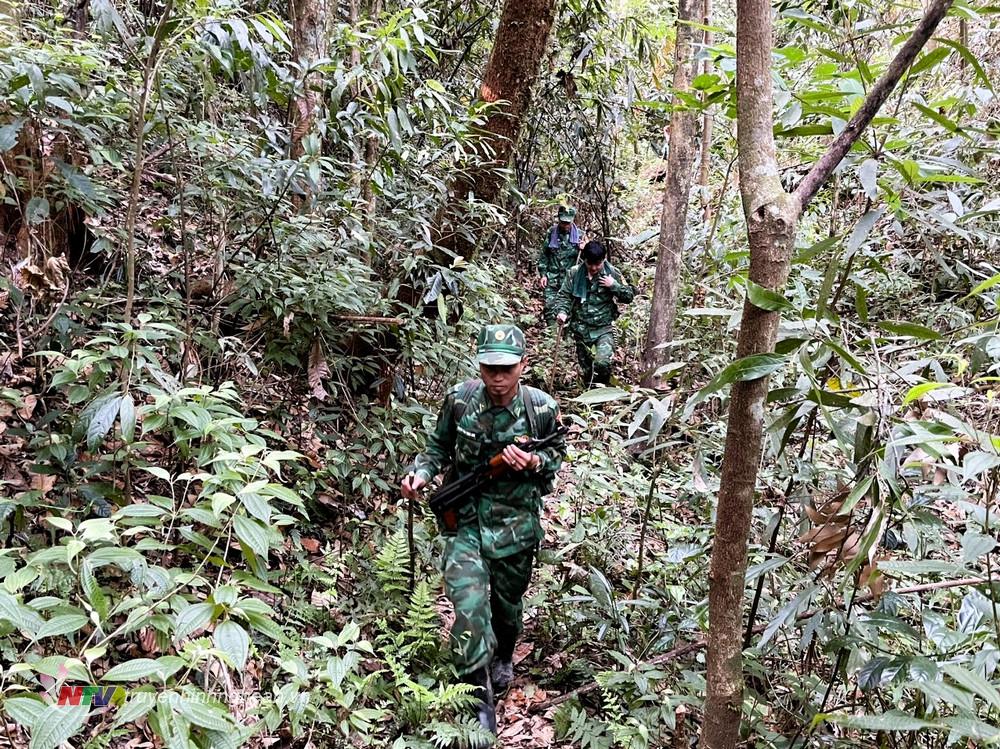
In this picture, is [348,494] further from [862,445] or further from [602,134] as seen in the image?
[602,134]

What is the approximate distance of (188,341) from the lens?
3961 mm

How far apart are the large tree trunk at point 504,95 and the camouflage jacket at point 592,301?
3802 millimetres

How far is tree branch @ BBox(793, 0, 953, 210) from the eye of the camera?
1678 mm

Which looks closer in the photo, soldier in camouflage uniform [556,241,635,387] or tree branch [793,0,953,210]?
tree branch [793,0,953,210]

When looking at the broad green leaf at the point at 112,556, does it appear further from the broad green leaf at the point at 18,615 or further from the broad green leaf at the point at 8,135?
the broad green leaf at the point at 8,135

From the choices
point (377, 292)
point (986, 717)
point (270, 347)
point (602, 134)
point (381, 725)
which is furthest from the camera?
point (602, 134)

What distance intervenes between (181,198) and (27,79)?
100 centimetres

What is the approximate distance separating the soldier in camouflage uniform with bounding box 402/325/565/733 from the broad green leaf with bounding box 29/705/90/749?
2393 mm

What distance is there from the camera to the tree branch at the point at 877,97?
1.68 m

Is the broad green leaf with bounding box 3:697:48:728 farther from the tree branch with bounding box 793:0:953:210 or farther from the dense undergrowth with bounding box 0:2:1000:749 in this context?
the tree branch with bounding box 793:0:953:210

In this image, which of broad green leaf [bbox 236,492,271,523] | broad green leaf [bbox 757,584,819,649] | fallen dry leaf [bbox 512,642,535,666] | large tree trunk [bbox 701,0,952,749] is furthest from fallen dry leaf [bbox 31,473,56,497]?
broad green leaf [bbox 757,584,819,649]

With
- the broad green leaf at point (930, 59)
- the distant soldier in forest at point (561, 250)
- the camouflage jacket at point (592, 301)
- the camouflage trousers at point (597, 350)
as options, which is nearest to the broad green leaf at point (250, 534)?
the broad green leaf at point (930, 59)

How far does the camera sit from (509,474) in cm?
394

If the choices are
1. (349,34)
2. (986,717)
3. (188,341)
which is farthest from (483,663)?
(349,34)
